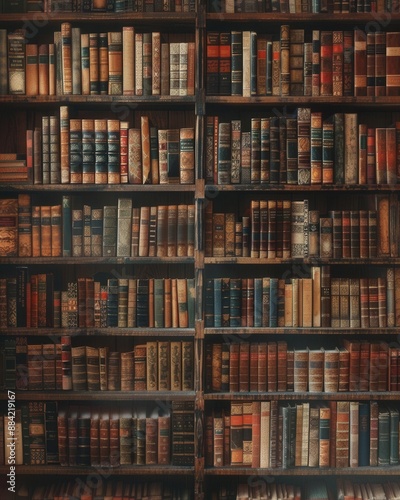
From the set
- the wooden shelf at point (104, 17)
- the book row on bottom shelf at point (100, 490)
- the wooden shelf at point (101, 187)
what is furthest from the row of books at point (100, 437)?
the wooden shelf at point (104, 17)

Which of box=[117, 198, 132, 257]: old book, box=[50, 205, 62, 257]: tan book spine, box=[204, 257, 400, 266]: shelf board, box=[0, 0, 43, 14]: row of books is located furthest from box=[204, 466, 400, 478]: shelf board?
box=[0, 0, 43, 14]: row of books

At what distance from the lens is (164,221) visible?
96.3 inches

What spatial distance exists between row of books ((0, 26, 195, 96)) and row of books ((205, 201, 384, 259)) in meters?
0.58

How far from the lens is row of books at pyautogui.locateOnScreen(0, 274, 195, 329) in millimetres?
2467

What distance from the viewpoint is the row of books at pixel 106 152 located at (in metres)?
2.43

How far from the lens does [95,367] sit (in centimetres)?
249

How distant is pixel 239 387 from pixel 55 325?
0.82 m

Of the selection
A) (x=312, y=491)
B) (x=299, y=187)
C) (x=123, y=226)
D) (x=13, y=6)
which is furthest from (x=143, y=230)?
(x=312, y=491)

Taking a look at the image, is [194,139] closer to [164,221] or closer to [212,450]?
[164,221]

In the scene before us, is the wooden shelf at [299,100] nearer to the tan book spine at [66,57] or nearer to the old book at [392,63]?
the old book at [392,63]

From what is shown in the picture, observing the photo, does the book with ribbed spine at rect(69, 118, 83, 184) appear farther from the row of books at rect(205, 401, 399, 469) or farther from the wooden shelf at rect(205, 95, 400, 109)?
the row of books at rect(205, 401, 399, 469)

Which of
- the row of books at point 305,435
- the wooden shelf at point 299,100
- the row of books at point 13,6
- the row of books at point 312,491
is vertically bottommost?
the row of books at point 312,491

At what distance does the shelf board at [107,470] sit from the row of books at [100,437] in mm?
17

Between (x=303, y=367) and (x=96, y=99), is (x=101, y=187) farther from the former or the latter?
(x=303, y=367)
